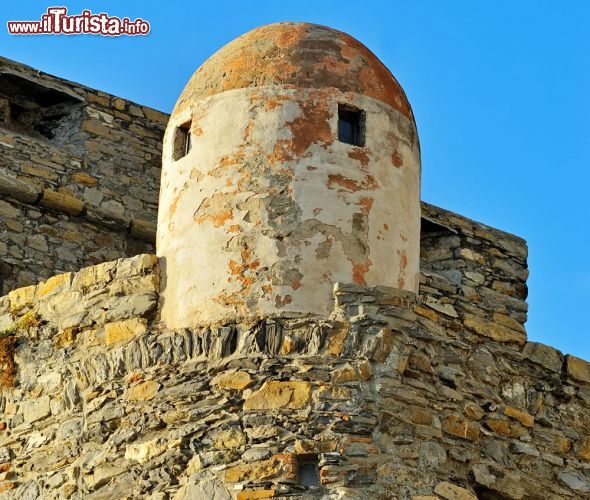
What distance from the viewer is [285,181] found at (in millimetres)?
10016

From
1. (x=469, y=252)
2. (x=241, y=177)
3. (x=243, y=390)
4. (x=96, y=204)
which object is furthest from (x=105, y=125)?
(x=243, y=390)

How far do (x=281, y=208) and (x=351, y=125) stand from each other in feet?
2.56

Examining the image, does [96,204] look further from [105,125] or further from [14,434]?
[14,434]

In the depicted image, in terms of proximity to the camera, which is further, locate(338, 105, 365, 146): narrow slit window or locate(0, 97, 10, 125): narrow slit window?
locate(0, 97, 10, 125): narrow slit window

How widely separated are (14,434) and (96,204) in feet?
11.2

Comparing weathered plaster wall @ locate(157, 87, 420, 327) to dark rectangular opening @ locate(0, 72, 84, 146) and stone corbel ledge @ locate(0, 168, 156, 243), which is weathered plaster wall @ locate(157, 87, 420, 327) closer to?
stone corbel ledge @ locate(0, 168, 156, 243)

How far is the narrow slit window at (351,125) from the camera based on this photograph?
10.3m

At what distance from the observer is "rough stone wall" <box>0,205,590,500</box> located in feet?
30.5

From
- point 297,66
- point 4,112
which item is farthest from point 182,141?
point 4,112

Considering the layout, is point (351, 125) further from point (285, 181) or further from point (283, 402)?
point (283, 402)

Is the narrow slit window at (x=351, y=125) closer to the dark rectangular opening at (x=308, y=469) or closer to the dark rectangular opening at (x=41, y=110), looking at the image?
the dark rectangular opening at (x=308, y=469)

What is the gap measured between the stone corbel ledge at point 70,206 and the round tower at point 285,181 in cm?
293

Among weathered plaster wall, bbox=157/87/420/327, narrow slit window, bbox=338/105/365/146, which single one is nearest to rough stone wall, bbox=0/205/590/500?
weathered plaster wall, bbox=157/87/420/327

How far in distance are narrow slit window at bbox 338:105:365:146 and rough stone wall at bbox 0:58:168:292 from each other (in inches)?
145
